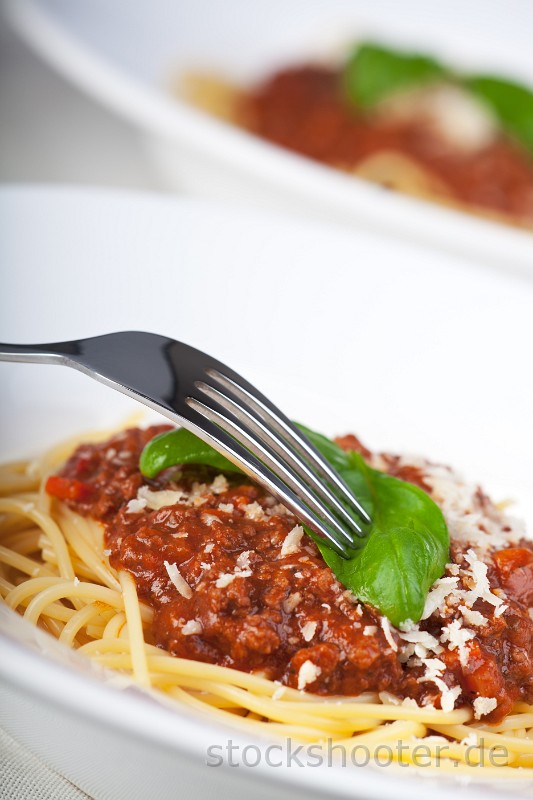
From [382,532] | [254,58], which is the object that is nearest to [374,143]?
[254,58]

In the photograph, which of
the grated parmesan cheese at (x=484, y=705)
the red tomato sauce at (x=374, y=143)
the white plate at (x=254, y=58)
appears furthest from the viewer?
the red tomato sauce at (x=374, y=143)

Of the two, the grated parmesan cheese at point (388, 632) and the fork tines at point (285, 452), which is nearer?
the grated parmesan cheese at point (388, 632)

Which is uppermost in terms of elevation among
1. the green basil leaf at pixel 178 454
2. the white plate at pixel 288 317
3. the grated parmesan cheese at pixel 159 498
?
the white plate at pixel 288 317

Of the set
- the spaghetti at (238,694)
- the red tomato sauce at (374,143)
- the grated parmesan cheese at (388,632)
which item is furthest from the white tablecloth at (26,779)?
the red tomato sauce at (374,143)

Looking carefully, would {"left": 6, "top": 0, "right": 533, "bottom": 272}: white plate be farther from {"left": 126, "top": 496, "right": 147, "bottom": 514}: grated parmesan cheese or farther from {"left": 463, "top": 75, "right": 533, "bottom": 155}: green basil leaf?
{"left": 126, "top": 496, "right": 147, "bottom": 514}: grated parmesan cheese

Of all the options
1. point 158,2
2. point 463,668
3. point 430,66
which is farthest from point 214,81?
point 463,668

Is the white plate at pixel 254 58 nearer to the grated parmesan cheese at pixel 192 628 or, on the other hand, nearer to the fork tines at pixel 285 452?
the fork tines at pixel 285 452

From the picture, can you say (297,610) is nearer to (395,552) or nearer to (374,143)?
(395,552)

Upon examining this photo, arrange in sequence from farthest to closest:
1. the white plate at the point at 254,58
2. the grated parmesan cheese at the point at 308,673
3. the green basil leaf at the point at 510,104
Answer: the green basil leaf at the point at 510,104 → the white plate at the point at 254,58 → the grated parmesan cheese at the point at 308,673
